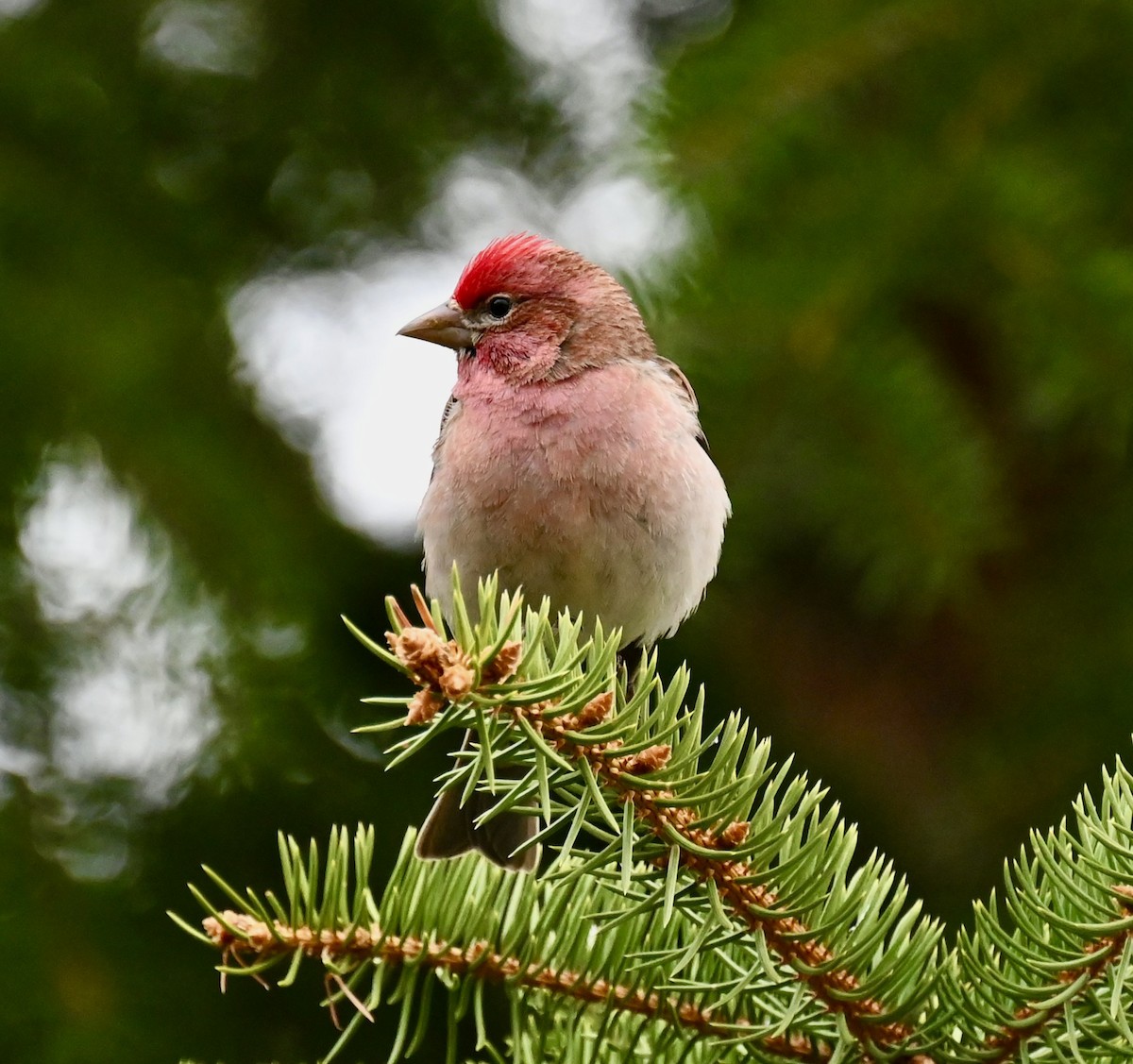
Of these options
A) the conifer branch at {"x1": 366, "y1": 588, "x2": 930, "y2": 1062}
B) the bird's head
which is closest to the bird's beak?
the bird's head

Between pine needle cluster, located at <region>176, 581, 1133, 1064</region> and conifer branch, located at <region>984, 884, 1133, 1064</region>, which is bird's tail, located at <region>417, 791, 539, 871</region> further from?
conifer branch, located at <region>984, 884, 1133, 1064</region>

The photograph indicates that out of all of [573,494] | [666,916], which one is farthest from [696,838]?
[573,494]

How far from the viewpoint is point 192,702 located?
357 cm

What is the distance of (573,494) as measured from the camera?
3855 mm

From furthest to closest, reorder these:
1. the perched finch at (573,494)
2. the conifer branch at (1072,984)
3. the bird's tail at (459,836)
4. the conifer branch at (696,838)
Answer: the perched finch at (573,494), the bird's tail at (459,836), the conifer branch at (696,838), the conifer branch at (1072,984)

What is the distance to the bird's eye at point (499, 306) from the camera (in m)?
4.61

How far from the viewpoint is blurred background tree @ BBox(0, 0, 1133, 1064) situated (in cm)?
354

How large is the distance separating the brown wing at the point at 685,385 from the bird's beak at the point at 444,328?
63 centimetres

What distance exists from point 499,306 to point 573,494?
1012mm

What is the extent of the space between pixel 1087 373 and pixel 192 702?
8.14ft

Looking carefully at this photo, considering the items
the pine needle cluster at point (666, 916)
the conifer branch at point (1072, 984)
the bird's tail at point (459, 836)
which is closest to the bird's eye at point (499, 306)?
the bird's tail at point (459, 836)

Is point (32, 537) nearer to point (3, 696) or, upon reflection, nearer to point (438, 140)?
point (3, 696)

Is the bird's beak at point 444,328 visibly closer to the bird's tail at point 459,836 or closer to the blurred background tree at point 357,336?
the blurred background tree at point 357,336

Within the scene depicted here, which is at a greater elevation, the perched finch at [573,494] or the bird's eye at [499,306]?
the bird's eye at [499,306]
